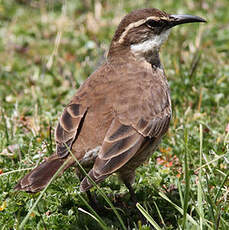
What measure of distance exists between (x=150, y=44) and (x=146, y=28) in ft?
0.61

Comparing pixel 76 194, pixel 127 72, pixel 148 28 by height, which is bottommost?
pixel 76 194

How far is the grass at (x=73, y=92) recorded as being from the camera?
518 centimetres

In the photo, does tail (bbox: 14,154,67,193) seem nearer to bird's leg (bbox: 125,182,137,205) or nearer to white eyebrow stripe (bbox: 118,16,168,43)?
bird's leg (bbox: 125,182,137,205)

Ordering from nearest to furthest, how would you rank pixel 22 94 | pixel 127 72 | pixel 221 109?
pixel 127 72 < pixel 221 109 < pixel 22 94

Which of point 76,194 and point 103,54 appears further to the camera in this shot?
point 103,54

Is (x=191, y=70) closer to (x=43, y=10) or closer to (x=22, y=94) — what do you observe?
(x=22, y=94)

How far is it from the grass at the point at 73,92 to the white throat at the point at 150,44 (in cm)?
115

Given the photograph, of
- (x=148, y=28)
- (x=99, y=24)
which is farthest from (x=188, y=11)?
(x=148, y=28)

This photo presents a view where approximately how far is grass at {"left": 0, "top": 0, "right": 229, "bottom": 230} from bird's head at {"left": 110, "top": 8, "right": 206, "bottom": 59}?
1.18 m

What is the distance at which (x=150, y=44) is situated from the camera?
5.91 meters

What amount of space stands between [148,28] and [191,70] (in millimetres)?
2141

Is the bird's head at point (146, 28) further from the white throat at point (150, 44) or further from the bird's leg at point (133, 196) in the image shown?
the bird's leg at point (133, 196)

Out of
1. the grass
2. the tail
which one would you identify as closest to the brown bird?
the tail

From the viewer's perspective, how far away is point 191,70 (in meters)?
7.85
